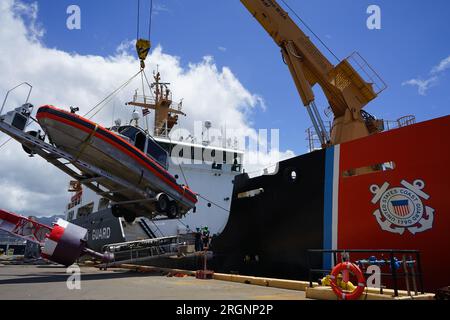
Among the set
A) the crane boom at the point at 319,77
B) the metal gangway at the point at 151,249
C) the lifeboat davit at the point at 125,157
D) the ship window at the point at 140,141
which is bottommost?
the metal gangway at the point at 151,249

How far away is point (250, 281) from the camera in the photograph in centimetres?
800

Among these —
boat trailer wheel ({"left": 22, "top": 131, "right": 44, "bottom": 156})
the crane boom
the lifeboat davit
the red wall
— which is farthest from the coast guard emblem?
boat trailer wheel ({"left": 22, "top": 131, "right": 44, "bottom": 156})

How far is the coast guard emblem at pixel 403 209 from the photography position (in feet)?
19.5

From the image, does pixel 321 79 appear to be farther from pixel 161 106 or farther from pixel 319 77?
pixel 161 106

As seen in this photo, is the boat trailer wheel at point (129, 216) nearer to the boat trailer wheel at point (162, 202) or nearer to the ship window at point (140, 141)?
the boat trailer wheel at point (162, 202)

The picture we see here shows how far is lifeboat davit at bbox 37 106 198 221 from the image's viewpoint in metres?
8.63

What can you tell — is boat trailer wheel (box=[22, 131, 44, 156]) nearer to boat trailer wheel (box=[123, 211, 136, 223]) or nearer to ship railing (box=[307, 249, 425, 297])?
boat trailer wheel (box=[123, 211, 136, 223])

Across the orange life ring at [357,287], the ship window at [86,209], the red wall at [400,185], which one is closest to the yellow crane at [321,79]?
the red wall at [400,185]

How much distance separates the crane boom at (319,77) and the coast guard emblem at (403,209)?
410 cm

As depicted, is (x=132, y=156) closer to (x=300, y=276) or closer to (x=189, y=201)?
(x=189, y=201)

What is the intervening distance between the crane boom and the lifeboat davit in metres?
5.04

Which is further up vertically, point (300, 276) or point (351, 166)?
point (351, 166)
